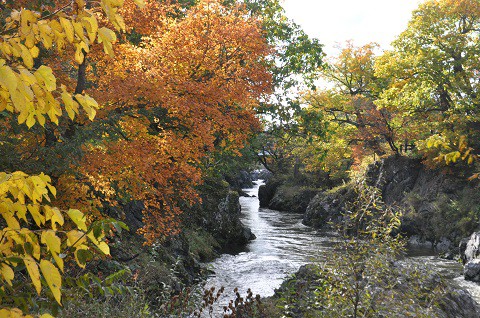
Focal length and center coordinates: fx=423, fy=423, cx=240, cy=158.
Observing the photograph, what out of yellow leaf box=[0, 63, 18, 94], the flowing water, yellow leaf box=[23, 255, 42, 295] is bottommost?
the flowing water

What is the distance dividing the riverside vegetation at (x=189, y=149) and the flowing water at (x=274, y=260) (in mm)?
1079

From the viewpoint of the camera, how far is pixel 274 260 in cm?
1781

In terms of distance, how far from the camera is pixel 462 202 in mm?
22625

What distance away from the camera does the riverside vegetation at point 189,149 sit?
7.67 ft

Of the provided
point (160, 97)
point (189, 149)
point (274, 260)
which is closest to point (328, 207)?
point (274, 260)

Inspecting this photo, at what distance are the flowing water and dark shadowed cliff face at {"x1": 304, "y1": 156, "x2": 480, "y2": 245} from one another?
2050mm

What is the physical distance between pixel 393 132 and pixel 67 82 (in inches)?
899

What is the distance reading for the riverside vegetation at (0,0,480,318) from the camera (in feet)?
7.67

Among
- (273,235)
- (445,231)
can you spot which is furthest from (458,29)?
(273,235)

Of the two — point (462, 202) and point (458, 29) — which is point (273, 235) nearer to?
point (462, 202)

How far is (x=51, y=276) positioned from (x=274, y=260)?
54.5ft

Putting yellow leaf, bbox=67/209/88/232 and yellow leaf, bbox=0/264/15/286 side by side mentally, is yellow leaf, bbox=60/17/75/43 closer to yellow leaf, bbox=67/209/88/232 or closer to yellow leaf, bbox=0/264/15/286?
yellow leaf, bbox=67/209/88/232

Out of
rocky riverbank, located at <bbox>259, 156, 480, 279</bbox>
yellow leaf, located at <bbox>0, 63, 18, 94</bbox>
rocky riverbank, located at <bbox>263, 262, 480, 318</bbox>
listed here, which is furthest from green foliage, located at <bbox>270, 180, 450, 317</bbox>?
rocky riverbank, located at <bbox>259, 156, 480, 279</bbox>

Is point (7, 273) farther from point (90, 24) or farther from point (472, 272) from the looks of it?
point (472, 272)
